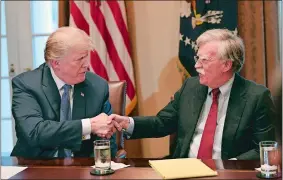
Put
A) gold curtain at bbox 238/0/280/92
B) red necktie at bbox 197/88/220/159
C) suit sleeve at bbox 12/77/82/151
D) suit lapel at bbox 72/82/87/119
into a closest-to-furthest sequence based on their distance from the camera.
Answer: suit sleeve at bbox 12/77/82/151 < red necktie at bbox 197/88/220/159 < suit lapel at bbox 72/82/87/119 < gold curtain at bbox 238/0/280/92

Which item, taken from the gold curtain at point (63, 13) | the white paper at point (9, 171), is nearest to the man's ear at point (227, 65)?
the white paper at point (9, 171)

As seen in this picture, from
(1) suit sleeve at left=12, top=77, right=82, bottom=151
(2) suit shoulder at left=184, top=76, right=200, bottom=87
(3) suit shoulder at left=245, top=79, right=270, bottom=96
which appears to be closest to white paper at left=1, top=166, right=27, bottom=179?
(1) suit sleeve at left=12, top=77, right=82, bottom=151

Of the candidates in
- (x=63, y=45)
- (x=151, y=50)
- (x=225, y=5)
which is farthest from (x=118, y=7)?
(x=63, y=45)

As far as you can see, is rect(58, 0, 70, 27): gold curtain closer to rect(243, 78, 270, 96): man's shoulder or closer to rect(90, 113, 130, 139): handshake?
rect(90, 113, 130, 139): handshake

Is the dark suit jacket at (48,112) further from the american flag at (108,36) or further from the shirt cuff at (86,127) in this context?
the american flag at (108,36)

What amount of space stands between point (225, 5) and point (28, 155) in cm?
196

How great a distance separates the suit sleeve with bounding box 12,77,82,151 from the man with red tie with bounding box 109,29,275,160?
0.24 m

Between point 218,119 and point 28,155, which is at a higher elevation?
point 218,119

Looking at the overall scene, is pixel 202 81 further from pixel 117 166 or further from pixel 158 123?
pixel 117 166

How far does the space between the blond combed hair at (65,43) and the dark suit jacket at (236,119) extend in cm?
48

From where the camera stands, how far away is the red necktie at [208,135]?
203 cm

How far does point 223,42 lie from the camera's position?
2123 mm

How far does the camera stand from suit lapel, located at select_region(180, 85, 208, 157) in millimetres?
2092

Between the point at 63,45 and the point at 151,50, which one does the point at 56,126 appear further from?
the point at 151,50
